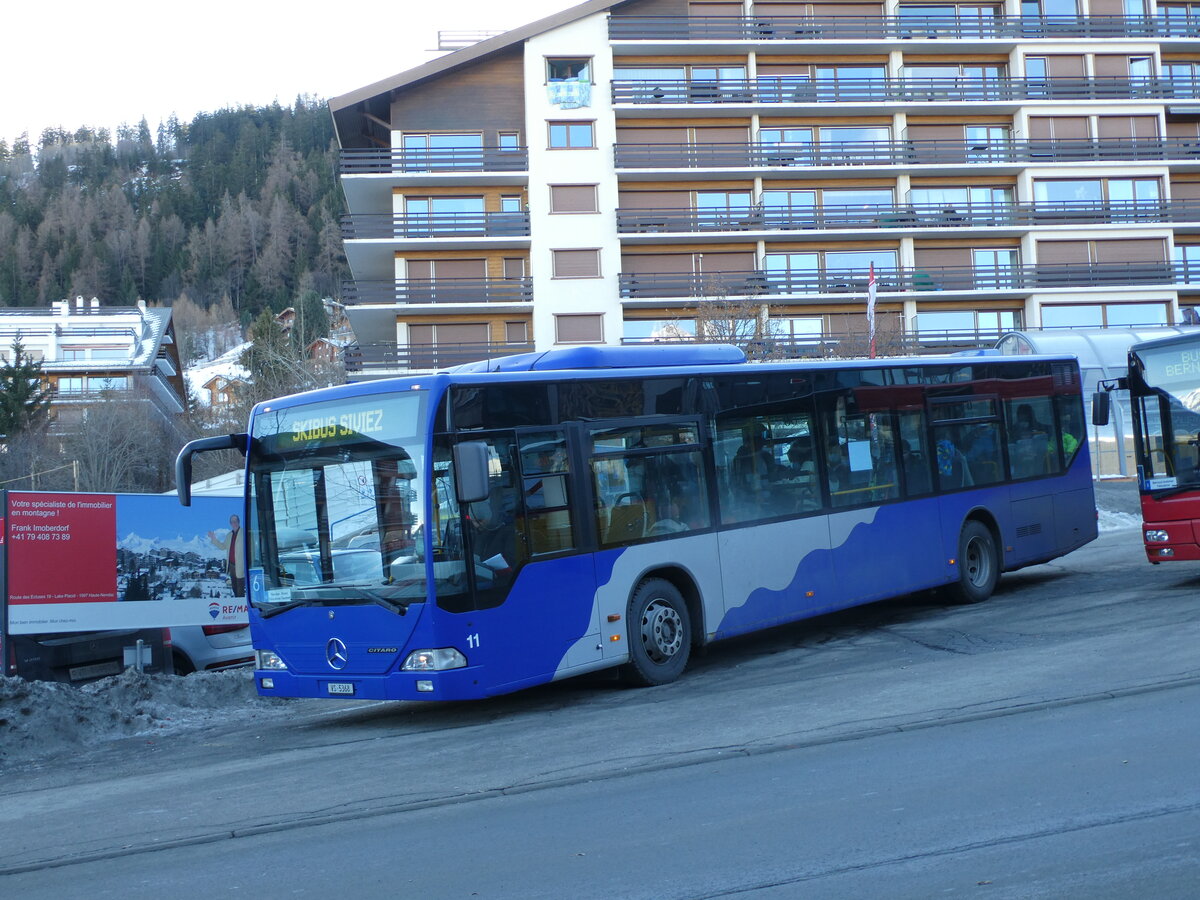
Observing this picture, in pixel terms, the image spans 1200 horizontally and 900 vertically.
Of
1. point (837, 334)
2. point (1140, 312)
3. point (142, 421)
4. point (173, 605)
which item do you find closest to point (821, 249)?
point (837, 334)

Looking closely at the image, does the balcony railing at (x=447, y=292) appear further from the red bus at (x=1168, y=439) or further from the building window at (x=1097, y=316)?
the red bus at (x=1168, y=439)

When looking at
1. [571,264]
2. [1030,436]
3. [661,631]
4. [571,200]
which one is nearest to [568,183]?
[571,200]

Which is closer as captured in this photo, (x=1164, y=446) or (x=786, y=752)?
(x=786, y=752)

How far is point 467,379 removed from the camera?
10.0 meters

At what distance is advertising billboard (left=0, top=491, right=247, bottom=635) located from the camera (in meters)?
12.1

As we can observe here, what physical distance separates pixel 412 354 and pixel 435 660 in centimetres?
3902

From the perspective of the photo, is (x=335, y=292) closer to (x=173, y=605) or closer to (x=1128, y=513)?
(x=1128, y=513)

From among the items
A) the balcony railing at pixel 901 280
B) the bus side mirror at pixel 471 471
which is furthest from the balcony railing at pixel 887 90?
the bus side mirror at pixel 471 471

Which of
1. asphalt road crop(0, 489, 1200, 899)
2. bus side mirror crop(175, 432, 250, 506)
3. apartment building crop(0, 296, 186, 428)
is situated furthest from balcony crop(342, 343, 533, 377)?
bus side mirror crop(175, 432, 250, 506)

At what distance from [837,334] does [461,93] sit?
59.5ft

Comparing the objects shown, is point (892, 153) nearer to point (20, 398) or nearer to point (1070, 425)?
point (1070, 425)

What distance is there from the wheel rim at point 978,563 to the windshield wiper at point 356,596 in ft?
27.5

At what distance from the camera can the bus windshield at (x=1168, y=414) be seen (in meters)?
14.1

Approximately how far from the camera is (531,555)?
10250 millimetres
